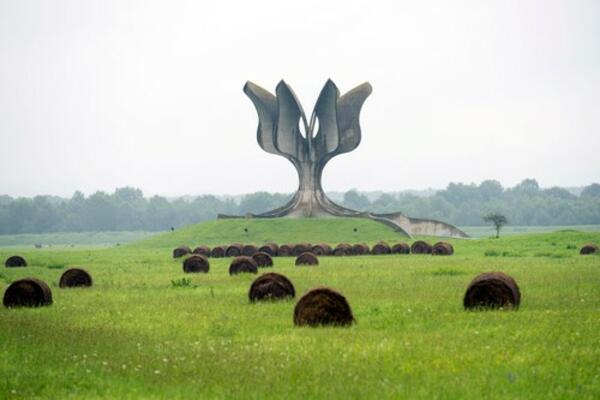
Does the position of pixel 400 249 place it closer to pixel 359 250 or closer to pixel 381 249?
pixel 381 249

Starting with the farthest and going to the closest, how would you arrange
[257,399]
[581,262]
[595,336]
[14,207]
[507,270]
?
[14,207] < [581,262] < [507,270] < [595,336] < [257,399]

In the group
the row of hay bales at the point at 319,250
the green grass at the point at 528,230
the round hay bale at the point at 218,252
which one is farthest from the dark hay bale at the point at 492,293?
the green grass at the point at 528,230

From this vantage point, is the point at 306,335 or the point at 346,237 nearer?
the point at 306,335

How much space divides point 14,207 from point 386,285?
165 meters

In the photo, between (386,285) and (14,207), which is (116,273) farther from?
(14,207)

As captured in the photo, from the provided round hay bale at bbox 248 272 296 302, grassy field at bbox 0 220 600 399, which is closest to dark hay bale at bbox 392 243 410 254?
grassy field at bbox 0 220 600 399

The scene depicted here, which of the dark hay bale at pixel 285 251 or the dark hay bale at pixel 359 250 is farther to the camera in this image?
the dark hay bale at pixel 285 251

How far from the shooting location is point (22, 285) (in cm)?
2417

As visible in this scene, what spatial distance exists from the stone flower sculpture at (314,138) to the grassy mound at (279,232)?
5644 millimetres

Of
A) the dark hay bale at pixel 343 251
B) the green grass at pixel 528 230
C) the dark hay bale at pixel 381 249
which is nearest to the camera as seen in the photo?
the dark hay bale at pixel 343 251

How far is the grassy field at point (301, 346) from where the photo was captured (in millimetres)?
12961

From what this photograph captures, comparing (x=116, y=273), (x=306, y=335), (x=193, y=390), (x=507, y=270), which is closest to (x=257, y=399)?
(x=193, y=390)

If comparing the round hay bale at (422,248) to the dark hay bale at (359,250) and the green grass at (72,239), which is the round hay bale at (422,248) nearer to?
the dark hay bale at (359,250)

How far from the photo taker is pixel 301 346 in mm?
15945
